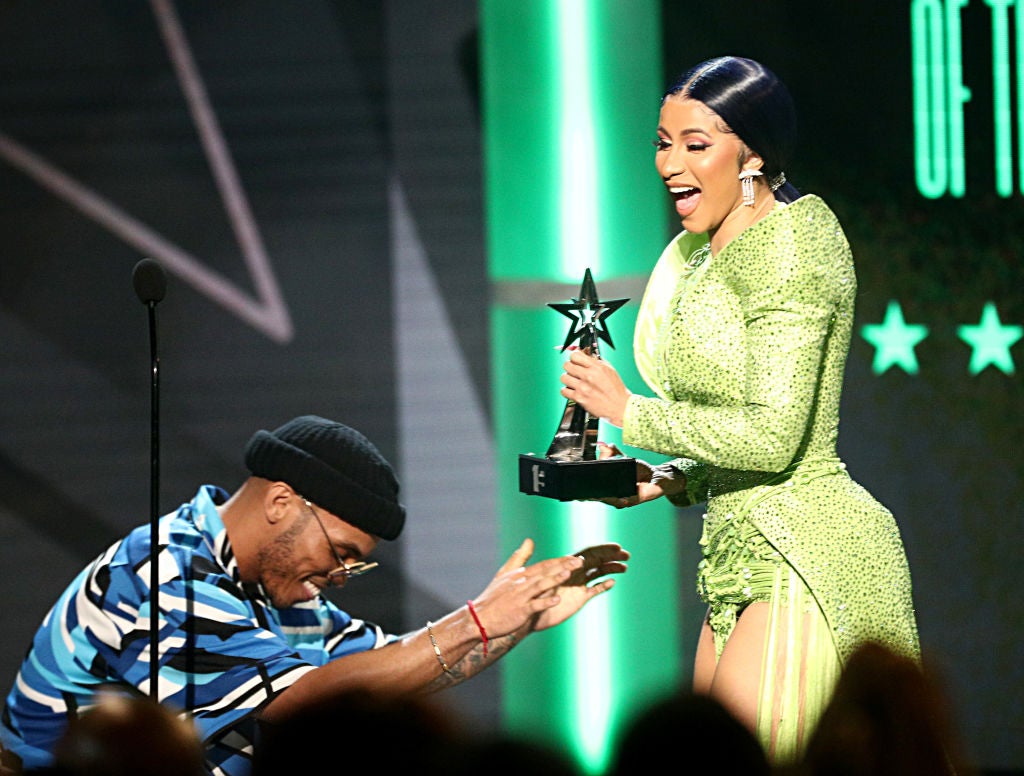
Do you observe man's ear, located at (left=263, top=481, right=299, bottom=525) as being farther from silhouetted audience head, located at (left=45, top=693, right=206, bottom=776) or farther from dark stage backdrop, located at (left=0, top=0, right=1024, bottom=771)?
silhouetted audience head, located at (left=45, top=693, right=206, bottom=776)

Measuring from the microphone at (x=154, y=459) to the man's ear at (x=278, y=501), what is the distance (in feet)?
1.03

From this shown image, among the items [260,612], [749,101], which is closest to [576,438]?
[749,101]

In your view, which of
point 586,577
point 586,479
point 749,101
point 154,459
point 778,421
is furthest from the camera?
point 586,577

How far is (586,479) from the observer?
8.11 ft

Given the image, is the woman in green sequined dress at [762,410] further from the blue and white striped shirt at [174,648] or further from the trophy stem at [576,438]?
the blue and white striped shirt at [174,648]

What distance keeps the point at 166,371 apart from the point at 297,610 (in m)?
1.65

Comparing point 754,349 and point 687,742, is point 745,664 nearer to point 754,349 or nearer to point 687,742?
point 754,349

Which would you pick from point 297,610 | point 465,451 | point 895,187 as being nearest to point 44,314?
point 465,451

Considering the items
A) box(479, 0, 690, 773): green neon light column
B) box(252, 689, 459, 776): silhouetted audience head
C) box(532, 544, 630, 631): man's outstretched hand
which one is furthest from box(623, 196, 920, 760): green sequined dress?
box(479, 0, 690, 773): green neon light column

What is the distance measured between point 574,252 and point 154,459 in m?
2.17

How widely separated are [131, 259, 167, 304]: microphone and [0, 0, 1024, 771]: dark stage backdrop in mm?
1775

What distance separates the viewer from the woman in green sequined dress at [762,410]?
7.49 ft

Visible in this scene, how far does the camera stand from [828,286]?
231 cm

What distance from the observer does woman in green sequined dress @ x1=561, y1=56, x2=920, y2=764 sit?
7.49 ft
